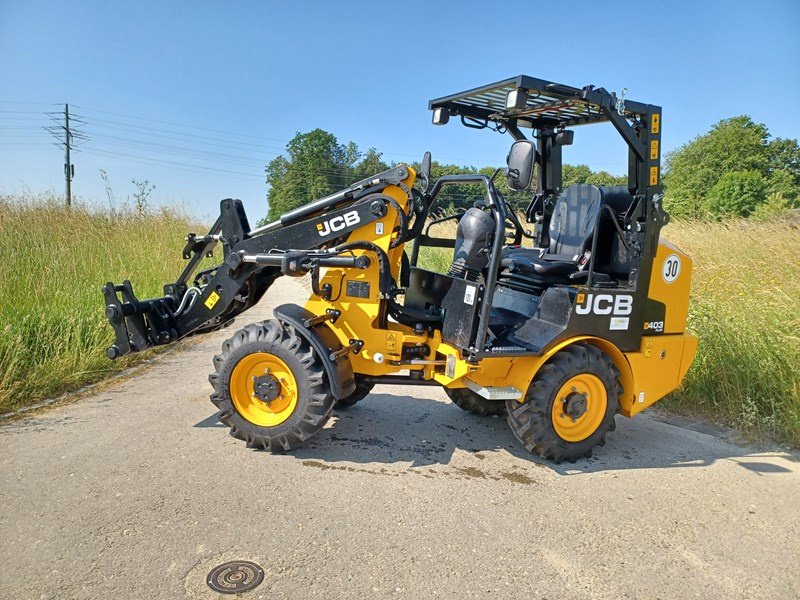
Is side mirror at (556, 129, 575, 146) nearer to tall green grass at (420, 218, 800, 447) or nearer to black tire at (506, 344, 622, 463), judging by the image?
tall green grass at (420, 218, 800, 447)

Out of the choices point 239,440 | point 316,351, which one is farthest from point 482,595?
point 239,440

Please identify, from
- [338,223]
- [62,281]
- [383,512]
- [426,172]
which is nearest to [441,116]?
[426,172]

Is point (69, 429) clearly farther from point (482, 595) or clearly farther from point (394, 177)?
point (482, 595)

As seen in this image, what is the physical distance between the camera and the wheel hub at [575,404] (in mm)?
4398

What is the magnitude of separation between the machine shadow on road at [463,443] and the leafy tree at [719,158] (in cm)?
3633

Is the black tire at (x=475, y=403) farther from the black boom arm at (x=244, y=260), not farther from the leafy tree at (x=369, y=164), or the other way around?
the leafy tree at (x=369, y=164)

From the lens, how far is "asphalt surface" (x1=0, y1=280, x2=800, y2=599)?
290 cm

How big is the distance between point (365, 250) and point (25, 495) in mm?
2734

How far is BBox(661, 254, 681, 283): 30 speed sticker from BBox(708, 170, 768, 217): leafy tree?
29905mm

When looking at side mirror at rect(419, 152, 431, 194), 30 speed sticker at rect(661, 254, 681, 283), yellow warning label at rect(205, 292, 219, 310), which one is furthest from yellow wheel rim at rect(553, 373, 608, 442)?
yellow warning label at rect(205, 292, 219, 310)

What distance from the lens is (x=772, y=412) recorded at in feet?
17.7

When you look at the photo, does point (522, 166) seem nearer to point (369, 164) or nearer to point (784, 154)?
point (369, 164)

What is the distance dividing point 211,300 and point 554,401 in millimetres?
2832

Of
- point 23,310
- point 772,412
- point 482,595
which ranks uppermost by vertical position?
point 23,310
